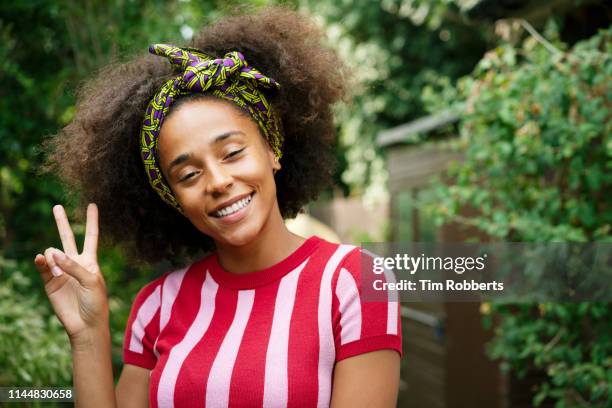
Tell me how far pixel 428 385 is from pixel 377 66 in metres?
5.36

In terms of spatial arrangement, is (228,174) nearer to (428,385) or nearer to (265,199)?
(265,199)

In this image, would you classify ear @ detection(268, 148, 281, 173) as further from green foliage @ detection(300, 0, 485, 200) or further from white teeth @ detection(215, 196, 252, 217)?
green foliage @ detection(300, 0, 485, 200)

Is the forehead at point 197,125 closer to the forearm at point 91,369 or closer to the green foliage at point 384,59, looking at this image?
the forearm at point 91,369

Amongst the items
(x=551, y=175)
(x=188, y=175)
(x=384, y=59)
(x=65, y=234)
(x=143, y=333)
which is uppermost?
(x=384, y=59)

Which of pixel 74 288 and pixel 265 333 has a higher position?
pixel 74 288

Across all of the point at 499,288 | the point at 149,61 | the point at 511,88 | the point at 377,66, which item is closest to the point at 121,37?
the point at 149,61

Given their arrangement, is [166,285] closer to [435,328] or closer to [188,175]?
[188,175]

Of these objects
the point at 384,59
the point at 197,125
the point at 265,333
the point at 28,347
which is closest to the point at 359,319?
the point at 265,333

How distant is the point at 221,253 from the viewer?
6.64 ft

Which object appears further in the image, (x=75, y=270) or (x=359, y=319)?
(x=75, y=270)

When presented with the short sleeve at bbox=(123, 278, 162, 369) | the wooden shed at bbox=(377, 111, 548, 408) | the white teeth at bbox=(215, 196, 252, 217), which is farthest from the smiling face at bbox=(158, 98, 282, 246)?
the wooden shed at bbox=(377, 111, 548, 408)

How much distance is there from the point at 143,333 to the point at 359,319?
66 centimetres

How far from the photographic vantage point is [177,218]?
2258 mm

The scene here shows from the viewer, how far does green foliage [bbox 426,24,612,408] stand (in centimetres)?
285
